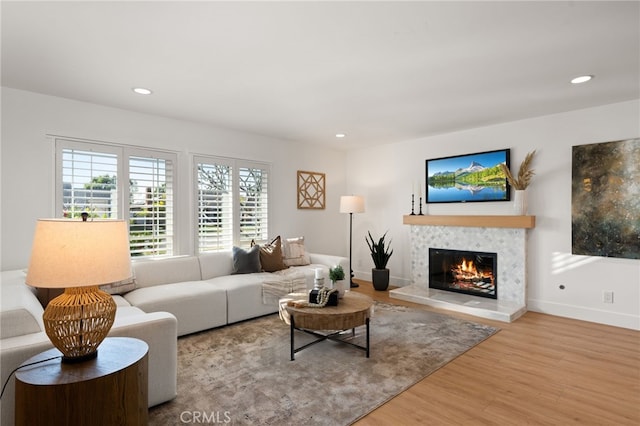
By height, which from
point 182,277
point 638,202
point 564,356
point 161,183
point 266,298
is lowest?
point 564,356

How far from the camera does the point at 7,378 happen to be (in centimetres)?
161

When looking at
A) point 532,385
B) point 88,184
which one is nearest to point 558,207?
point 532,385

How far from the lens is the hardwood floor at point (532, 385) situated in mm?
2047

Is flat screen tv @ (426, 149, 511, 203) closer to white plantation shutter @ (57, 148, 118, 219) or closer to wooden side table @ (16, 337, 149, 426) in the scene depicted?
white plantation shutter @ (57, 148, 118, 219)

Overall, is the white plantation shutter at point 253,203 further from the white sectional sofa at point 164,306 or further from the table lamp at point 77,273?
the table lamp at point 77,273

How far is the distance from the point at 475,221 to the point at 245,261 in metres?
3.14

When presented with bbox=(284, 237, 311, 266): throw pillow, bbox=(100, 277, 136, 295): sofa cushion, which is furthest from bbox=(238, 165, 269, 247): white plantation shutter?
bbox=(100, 277, 136, 295): sofa cushion

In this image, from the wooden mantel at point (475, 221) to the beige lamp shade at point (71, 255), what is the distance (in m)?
4.27

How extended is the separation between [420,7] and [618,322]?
3.98 metres

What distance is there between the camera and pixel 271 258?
14.6 feet

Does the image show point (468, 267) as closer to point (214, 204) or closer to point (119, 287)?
point (214, 204)

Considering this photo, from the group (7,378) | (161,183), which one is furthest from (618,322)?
(161,183)

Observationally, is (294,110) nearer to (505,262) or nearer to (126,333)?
(126,333)

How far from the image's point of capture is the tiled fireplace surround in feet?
13.5
